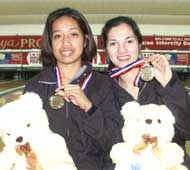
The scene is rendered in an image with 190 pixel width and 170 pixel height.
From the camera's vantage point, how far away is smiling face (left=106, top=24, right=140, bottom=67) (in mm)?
1705

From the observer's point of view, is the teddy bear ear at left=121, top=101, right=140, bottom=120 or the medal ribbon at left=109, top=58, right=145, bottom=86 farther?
the medal ribbon at left=109, top=58, right=145, bottom=86

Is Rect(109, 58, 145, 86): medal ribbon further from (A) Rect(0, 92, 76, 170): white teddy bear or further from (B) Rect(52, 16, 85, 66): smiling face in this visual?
(A) Rect(0, 92, 76, 170): white teddy bear

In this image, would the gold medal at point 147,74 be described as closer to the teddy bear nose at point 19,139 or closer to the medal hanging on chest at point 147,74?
the medal hanging on chest at point 147,74

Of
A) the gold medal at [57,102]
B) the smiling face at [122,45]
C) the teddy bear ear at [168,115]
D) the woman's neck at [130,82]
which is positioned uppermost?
the smiling face at [122,45]

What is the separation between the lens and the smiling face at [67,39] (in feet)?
5.51

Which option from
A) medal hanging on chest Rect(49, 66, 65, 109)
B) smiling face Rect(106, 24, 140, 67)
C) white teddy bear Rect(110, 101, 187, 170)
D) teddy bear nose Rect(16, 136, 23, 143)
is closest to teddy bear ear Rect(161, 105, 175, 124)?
white teddy bear Rect(110, 101, 187, 170)

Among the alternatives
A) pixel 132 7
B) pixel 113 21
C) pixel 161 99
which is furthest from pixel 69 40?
pixel 132 7

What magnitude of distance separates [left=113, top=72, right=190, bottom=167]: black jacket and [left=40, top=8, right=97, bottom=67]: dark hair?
0.26 meters

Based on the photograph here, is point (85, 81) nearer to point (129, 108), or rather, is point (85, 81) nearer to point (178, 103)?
point (129, 108)

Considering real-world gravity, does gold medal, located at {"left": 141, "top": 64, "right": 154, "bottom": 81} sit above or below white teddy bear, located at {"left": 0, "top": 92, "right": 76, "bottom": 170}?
above

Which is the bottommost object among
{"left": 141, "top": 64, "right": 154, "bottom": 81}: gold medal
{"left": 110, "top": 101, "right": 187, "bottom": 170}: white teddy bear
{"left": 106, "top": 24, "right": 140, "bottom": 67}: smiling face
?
{"left": 110, "top": 101, "right": 187, "bottom": 170}: white teddy bear

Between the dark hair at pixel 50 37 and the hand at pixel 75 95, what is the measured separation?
28cm

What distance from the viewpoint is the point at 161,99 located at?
1634 mm

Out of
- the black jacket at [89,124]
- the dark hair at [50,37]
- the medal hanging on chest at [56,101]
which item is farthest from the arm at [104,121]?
the dark hair at [50,37]
